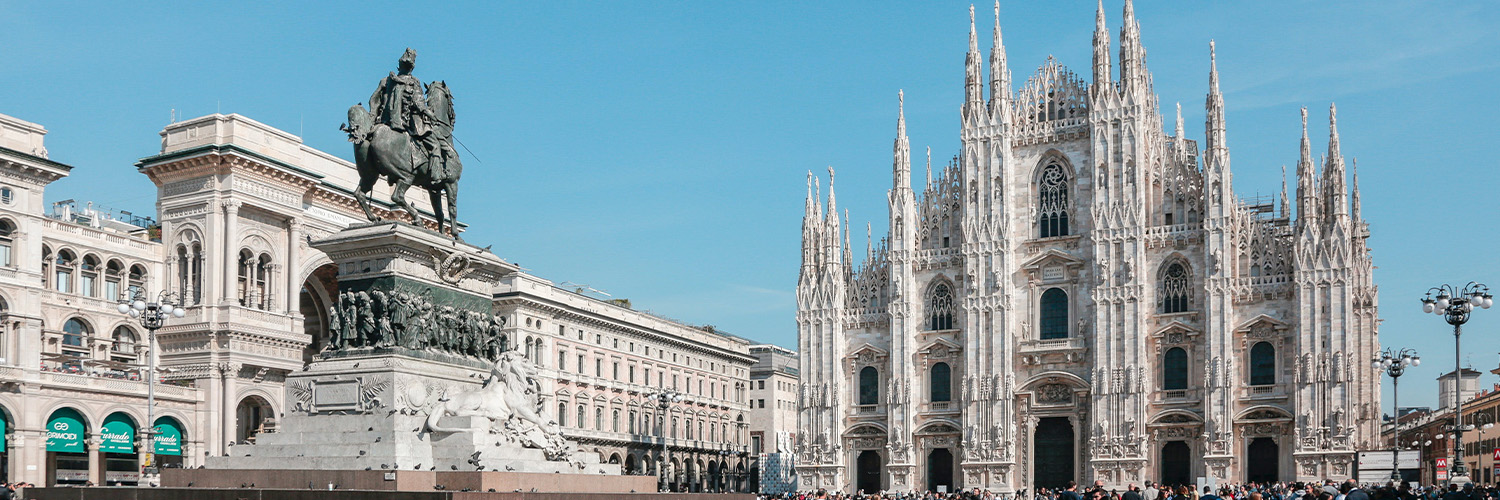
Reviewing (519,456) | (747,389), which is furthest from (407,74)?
(747,389)

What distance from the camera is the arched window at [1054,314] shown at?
198ft

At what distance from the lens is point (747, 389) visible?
91938 mm

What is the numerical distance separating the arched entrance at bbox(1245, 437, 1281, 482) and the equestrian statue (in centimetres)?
4348

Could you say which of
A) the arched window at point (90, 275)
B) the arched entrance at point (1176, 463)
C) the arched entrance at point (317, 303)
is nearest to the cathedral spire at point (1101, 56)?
the arched entrance at point (1176, 463)

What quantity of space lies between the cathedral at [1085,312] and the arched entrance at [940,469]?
8 centimetres

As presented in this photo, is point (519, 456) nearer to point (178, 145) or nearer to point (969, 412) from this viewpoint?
point (178, 145)

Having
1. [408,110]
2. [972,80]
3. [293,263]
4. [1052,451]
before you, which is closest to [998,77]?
[972,80]

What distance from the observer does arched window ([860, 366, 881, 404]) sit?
63562mm

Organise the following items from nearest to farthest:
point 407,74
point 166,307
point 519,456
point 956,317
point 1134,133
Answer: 1. point 519,456
2. point 407,74
3. point 166,307
4. point 1134,133
5. point 956,317

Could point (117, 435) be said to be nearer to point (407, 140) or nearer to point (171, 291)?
Result: point (171, 291)

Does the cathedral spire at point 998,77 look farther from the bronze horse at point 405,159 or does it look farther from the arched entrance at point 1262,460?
the bronze horse at point 405,159

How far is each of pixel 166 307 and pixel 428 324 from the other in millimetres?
15324

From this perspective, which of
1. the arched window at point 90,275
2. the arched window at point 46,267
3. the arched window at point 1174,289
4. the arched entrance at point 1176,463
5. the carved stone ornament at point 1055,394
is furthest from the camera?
the carved stone ornament at point 1055,394

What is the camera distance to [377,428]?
1756 cm
